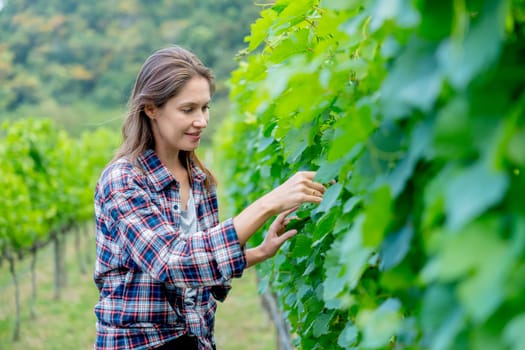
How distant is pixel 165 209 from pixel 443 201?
1.86 meters

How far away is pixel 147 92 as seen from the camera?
2.79 metres

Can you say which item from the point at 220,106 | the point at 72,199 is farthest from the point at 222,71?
the point at 72,199

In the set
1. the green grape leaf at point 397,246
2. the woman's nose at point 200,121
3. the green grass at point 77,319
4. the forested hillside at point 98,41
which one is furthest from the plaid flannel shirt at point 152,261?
the forested hillside at point 98,41

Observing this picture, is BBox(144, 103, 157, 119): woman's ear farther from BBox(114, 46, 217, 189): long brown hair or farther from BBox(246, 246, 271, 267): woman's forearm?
BBox(246, 246, 271, 267): woman's forearm

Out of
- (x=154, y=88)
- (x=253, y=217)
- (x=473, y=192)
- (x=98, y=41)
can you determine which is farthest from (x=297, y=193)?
(x=98, y=41)

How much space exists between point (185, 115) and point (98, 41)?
58.8 m

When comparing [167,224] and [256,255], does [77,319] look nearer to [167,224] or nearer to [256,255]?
[256,255]

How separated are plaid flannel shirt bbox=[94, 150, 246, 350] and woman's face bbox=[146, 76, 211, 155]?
0.13 m

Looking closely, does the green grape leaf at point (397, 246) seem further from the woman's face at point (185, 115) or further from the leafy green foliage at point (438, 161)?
the woman's face at point (185, 115)

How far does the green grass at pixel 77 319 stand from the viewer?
8.59 meters

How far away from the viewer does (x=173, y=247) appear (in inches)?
87.9

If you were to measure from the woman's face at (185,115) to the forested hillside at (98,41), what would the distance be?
161ft

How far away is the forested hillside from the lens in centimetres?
5381

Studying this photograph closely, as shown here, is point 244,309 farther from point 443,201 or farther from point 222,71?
point 222,71
